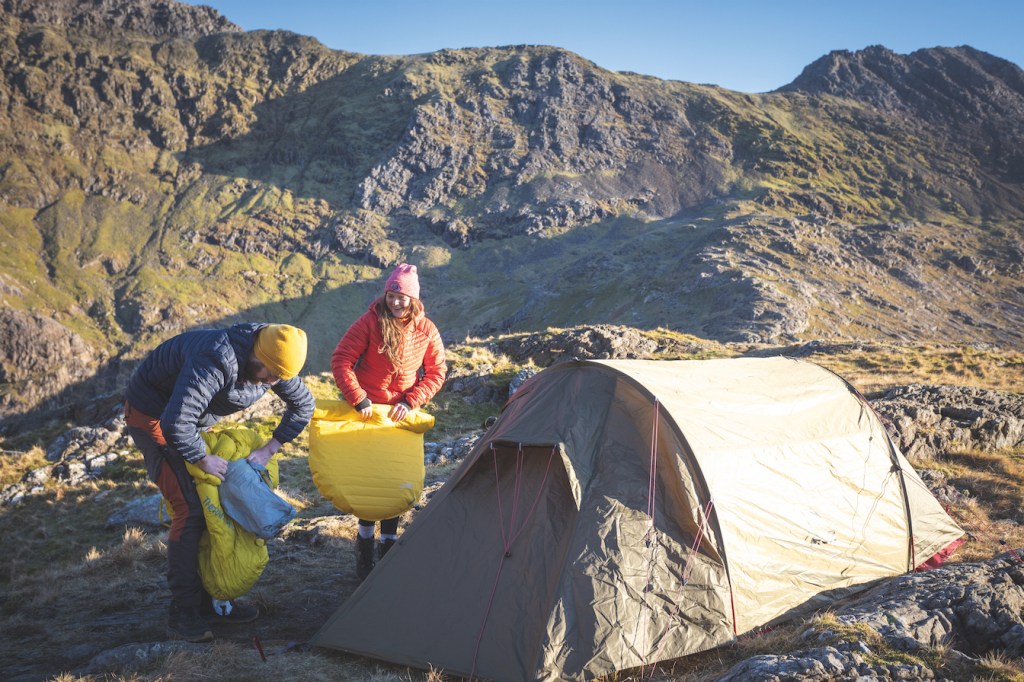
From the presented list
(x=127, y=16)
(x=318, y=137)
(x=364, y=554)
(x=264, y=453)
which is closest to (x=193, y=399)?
(x=264, y=453)

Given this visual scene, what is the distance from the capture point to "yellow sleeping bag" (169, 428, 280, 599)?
5.39 metres

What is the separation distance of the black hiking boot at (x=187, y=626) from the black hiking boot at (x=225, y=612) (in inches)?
5.1


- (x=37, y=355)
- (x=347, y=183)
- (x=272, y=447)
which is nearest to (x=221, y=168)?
(x=347, y=183)

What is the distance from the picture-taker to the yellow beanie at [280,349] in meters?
5.20

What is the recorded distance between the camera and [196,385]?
5020 mm

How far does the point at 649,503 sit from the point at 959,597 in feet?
8.98

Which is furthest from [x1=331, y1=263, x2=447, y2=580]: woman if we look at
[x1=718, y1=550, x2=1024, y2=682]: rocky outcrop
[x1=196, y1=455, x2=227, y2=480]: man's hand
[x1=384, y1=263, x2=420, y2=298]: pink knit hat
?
[x1=718, y1=550, x2=1024, y2=682]: rocky outcrop

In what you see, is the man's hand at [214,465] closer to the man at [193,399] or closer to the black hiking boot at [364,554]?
the man at [193,399]

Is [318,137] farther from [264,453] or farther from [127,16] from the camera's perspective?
[264,453]

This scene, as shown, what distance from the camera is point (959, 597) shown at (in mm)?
5250

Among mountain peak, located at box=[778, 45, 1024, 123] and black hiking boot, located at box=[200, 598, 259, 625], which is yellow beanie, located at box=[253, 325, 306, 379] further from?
mountain peak, located at box=[778, 45, 1024, 123]

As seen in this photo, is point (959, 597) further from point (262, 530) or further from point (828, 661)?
point (262, 530)

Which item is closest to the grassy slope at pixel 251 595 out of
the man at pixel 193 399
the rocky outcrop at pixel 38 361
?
the man at pixel 193 399

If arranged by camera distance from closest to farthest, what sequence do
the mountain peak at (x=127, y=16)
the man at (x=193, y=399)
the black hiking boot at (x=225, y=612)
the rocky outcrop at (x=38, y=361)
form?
the man at (x=193, y=399) < the black hiking boot at (x=225, y=612) < the rocky outcrop at (x=38, y=361) < the mountain peak at (x=127, y=16)
